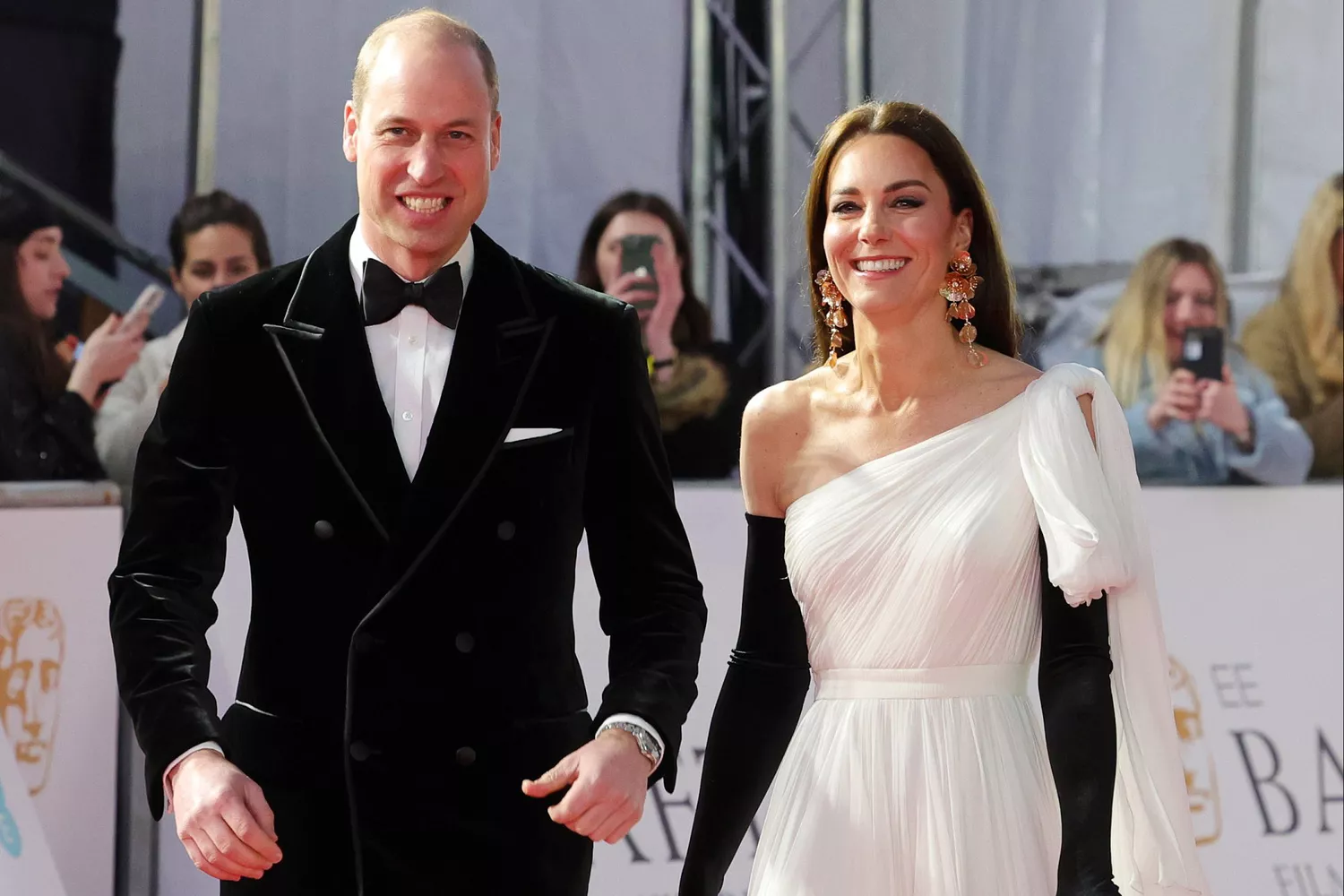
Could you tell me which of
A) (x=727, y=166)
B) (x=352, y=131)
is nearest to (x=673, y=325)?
(x=727, y=166)

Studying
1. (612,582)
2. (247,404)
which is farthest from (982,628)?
(247,404)

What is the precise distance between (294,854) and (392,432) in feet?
1.79

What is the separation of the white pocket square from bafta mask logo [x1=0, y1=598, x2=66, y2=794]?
8.31 ft

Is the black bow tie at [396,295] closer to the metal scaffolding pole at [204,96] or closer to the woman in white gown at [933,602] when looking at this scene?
the woman in white gown at [933,602]

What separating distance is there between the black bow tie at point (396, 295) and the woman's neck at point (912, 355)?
706mm

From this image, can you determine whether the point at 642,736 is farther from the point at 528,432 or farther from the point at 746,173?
the point at 746,173

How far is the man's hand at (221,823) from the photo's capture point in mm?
1803

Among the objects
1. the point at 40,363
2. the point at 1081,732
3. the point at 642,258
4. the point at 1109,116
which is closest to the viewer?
the point at 1081,732

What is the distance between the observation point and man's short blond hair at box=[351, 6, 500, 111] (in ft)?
6.48

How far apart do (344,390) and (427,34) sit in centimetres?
46

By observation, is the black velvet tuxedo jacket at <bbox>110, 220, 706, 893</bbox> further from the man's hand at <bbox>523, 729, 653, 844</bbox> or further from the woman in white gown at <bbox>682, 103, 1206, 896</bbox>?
the woman in white gown at <bbox>682, 103, 1206, 896</bbox>

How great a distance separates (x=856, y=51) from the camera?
16.5 feet

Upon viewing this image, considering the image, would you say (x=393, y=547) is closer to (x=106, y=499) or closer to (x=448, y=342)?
(x=448, y=342)

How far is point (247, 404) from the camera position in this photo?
1993 millimetres
